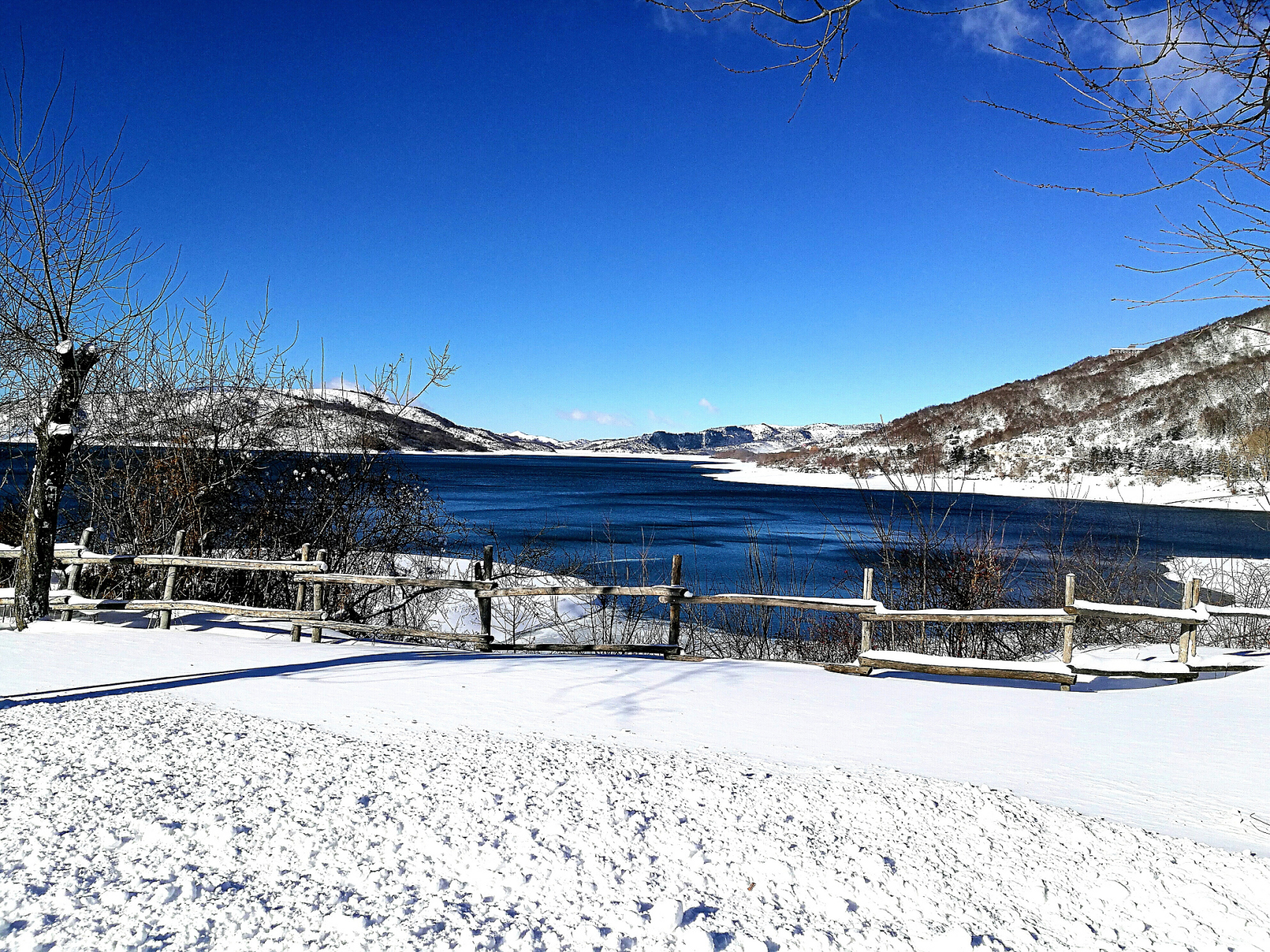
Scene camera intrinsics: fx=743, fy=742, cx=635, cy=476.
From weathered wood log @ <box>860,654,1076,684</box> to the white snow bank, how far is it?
163mm

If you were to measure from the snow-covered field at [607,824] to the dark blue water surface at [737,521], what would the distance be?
862 cm

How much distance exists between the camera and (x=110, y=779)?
3934mm

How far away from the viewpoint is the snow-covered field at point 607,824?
2854 millimetres

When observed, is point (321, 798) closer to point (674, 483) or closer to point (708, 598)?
point (708, 598)

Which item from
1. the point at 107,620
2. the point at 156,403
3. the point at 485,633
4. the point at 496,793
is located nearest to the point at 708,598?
the point at 485,633

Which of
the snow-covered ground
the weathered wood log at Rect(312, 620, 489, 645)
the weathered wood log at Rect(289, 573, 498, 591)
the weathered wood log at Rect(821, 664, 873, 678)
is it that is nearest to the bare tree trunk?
the weathered wood log at Rect(289, 573, 498, 591)

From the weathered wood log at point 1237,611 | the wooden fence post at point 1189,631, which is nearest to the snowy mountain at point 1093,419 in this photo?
the weathered wood log at point 1237,611

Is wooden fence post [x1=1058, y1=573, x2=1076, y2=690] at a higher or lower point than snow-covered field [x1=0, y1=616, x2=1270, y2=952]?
higher

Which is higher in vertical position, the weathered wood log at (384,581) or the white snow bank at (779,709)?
the weathered wood log at (384,581)

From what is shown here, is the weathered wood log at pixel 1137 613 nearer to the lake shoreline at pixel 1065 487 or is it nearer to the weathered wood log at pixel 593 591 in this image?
the weathered wood log at pixel 593 591

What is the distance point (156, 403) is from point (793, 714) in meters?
12.9

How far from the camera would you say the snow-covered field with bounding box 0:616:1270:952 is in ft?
9.36

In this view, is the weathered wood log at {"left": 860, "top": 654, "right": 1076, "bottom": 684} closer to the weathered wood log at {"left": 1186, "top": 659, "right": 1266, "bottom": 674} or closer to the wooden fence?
the wooden fence

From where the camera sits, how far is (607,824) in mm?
3721
